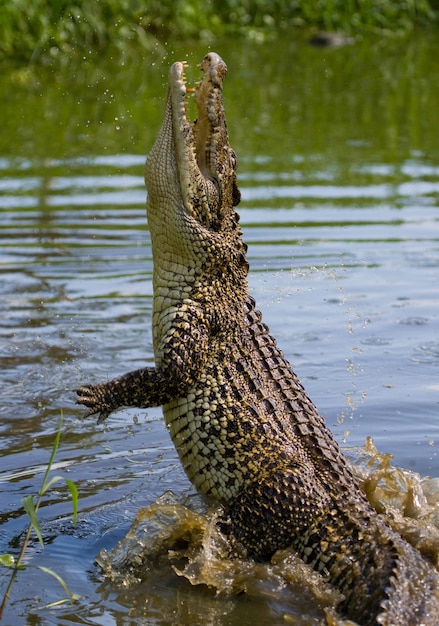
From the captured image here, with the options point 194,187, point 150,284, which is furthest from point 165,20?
point 194,187

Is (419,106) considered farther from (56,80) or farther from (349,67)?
(56,80)

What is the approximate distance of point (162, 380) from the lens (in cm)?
451

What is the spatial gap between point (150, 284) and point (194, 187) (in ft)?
11.7

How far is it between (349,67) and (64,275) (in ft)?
35.9

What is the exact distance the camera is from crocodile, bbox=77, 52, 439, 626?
419 centimetres

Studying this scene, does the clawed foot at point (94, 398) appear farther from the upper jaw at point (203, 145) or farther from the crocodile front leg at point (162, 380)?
the upper jaw at point (203, 145)

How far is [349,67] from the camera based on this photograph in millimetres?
18438

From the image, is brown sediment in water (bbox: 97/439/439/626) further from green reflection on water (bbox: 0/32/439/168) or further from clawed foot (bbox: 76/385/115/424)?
green reflection on water (bbox: 0/32/439/168)

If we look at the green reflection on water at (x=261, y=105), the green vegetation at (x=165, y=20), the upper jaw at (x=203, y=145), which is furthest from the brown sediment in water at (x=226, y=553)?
the green vegetation at (x=165, y=20)

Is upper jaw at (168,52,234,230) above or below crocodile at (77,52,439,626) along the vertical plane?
above

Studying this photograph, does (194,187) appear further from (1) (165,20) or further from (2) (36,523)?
(1) (165,20)

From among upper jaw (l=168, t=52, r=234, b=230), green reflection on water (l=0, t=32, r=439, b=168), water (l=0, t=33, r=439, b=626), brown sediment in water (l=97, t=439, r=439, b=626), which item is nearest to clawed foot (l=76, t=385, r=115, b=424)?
brown sediment in water (l=97, t=439, r=439, b=626)

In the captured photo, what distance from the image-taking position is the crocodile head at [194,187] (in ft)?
15.8

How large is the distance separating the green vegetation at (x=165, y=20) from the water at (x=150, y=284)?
70 cm
